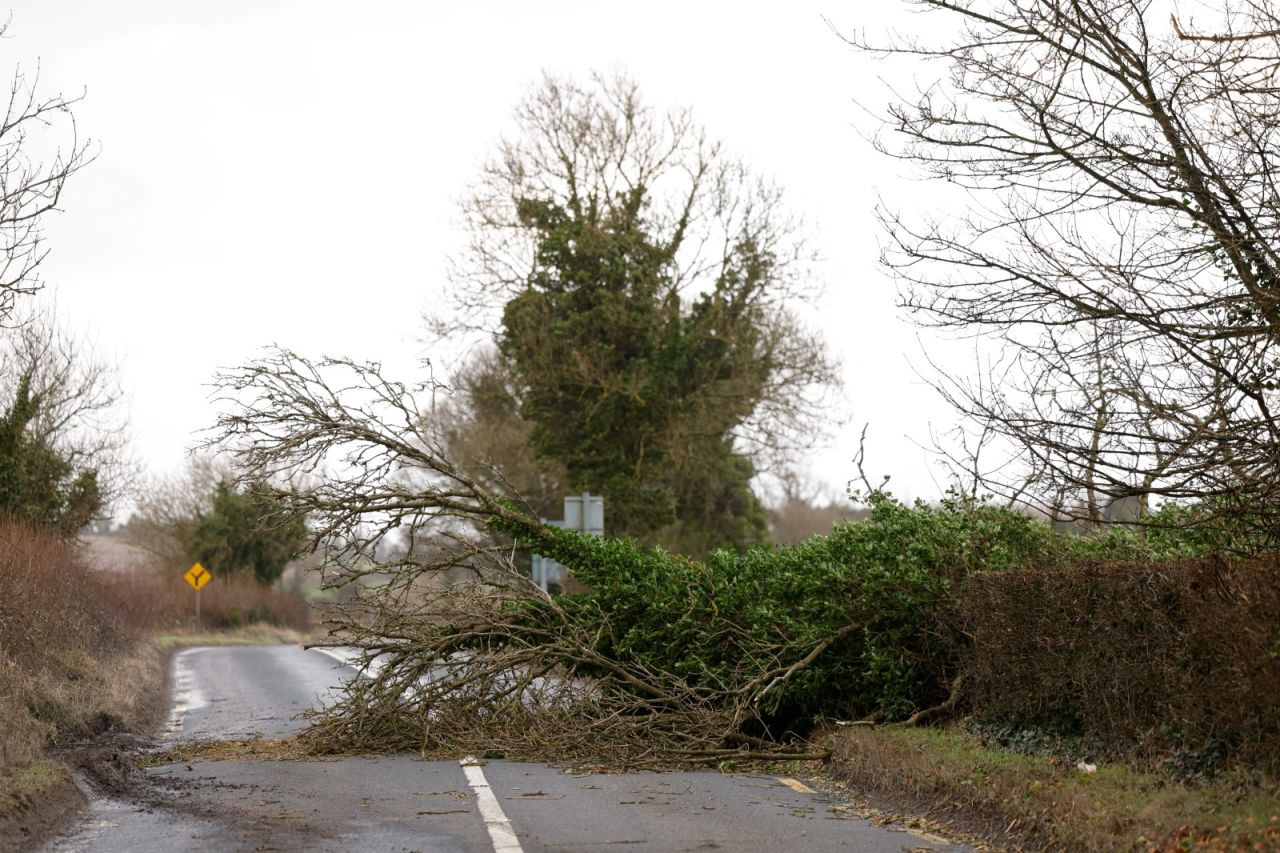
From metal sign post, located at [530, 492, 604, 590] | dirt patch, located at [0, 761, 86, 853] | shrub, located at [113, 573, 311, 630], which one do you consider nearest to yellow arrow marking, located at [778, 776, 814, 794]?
dirt patch, located at [0, 761, 86, 853]

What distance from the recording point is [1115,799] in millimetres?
8328

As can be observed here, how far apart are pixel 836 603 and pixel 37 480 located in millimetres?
25479

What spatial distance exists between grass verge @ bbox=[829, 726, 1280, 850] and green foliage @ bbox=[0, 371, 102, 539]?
22970 mm

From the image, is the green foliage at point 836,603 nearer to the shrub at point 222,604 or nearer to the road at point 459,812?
the road at point 459,812

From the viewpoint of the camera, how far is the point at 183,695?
76.7ft

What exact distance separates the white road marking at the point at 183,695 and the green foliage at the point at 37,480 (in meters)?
4.27

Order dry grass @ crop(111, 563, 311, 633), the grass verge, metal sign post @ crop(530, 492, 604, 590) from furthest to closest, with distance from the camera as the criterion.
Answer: dry grass @ crop(111, 563, 311, 633) → metal sign post @ crop(530, 492, 604, 590) → the grass verge

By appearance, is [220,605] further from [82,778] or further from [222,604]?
[82,778]

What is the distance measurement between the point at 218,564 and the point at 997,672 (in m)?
50.1

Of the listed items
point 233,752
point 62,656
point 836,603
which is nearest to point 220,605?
point 62,656

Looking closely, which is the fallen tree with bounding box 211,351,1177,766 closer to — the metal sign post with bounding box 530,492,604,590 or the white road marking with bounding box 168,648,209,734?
the white road marking with bounding box 168,648,209,734

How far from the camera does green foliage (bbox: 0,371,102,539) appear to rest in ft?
103

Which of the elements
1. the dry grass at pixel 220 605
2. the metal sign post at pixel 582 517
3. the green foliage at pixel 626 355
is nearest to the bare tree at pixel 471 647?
the metal sign post at pixel 582 517

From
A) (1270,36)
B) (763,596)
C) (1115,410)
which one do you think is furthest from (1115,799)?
(763,596)
